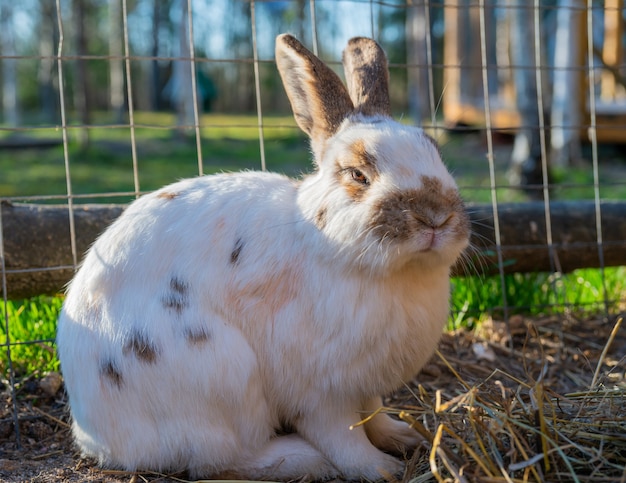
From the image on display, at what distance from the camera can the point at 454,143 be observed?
40.9 ft

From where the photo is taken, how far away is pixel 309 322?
273 centimetres

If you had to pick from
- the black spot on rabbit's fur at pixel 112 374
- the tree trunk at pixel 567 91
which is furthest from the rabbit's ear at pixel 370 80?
the tree trunk at pixel 567 91

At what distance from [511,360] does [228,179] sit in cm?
188

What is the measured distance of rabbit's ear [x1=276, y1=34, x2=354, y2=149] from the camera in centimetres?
288

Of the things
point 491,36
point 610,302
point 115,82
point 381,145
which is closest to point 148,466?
point 381,145

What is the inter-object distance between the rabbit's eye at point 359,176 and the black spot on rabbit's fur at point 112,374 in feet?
3.52

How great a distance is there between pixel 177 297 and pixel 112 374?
1.18 ft

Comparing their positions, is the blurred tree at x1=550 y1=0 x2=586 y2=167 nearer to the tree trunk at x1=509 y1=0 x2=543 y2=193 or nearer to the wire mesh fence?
the wire mesh fence

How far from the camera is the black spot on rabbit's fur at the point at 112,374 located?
2740mm

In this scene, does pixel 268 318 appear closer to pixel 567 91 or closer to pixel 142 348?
pixel 142 348

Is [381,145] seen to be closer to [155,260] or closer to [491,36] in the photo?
[155,260]

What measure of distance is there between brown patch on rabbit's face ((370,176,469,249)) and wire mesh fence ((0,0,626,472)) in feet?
1.44

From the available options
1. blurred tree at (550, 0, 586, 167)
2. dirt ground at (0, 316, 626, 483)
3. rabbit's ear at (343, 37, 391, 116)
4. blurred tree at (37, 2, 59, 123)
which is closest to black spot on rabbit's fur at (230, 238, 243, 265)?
rabbit's ear at (343, 37, 391, 116)

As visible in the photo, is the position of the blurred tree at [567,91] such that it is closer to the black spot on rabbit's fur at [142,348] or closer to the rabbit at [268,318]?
the rabbit at [268,318]
